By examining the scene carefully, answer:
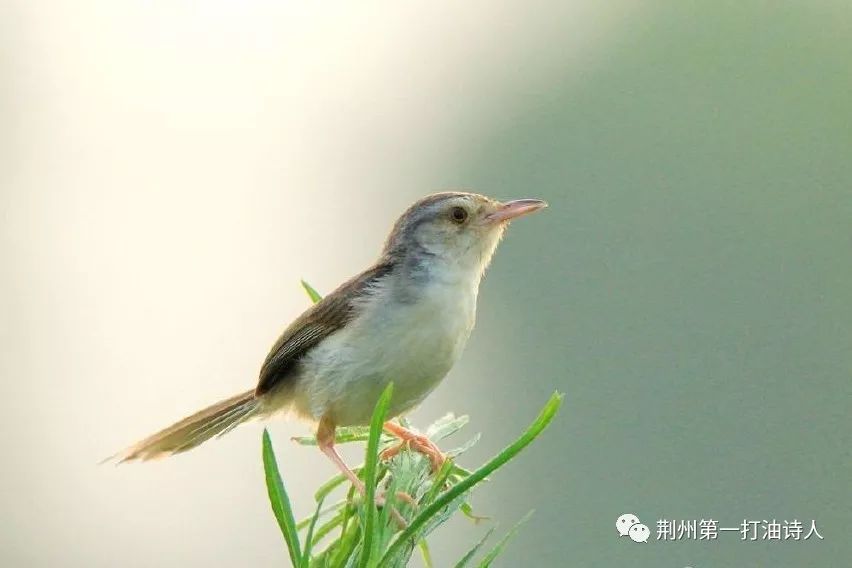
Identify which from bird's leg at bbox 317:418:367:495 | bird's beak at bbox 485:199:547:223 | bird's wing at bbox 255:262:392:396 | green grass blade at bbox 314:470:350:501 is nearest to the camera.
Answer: green grass blade at bbox 314:470:350:501

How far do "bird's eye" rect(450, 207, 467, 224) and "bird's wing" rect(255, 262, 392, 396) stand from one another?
0.86 feet

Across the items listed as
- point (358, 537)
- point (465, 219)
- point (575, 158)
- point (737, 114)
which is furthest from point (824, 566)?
point (737, 114)

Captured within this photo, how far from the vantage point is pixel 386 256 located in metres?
2.91

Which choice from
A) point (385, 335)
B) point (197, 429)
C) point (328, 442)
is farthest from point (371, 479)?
point (197, 429)

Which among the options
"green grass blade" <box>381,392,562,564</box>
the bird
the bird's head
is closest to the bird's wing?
the bird

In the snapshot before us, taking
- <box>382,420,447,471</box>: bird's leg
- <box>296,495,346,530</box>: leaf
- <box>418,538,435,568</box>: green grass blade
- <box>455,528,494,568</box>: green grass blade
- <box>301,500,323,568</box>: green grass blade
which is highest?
<box>301,500,323,568</box>: green grass blade

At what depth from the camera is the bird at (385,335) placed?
246 centimetres

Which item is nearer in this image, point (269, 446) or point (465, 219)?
point (269, 446)

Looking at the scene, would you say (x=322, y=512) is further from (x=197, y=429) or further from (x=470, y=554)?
(x=197, y=429)

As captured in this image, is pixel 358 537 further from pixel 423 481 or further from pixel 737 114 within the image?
pixel 737 114

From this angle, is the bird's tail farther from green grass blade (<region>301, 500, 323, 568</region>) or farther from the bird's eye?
green grass blade (<region>301, 500, 323, 568</region>)

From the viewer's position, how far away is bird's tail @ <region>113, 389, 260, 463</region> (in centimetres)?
244

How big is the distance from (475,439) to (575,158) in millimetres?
6388

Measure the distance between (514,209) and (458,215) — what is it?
0.49ft
